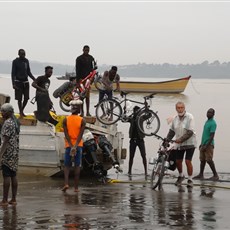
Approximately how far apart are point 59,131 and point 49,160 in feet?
2.10

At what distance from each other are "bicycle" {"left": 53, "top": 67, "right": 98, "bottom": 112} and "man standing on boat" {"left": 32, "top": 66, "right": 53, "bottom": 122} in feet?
5.19

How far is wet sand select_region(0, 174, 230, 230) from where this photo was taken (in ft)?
33.0

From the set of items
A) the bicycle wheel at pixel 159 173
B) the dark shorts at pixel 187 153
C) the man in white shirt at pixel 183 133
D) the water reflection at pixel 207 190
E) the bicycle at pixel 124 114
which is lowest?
the water reflection at pixel 207 190

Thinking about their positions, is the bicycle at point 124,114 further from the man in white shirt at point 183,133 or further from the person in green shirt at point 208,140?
the man in white shirt at point 183,133

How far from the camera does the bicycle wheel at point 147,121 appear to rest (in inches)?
664

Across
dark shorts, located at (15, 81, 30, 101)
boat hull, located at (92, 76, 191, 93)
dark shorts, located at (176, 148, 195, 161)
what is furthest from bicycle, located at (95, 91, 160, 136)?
boat hull, located at (92, 76, 191, 93)

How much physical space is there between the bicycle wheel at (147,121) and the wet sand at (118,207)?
84.7 inches

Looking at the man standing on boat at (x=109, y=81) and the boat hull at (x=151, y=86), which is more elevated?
the boat hull at (x=151, y=86)

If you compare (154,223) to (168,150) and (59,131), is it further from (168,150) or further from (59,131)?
(59,131)

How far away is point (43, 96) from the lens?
16.1m

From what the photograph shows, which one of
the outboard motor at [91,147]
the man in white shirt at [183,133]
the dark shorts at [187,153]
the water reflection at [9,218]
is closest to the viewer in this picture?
the water reflection at [9,218]

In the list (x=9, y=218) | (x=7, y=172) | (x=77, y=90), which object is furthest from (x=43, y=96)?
(x=9, y=218)

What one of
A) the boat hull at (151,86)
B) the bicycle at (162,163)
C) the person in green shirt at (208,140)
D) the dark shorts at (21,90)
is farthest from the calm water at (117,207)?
the boat hull at (151,86)

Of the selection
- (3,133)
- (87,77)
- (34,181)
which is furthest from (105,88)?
(3,133)
